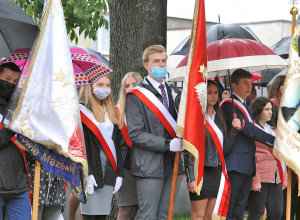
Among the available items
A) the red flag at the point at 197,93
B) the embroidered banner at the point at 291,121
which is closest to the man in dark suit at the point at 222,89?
the embroidered banner at the point at 291,121

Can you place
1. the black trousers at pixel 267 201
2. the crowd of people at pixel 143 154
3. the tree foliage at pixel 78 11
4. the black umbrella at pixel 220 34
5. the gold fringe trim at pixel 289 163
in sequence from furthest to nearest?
the black umbrella at pixel 220 34 → the black trousers at pixel 267 201 → the tree foliage at pixel 78 11 → the gold fringe trim at pixel 289 163 → the crowd of people at pixel 143 154

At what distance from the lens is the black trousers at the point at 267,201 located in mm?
7488

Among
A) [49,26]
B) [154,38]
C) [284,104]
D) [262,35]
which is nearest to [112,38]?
[154,38]

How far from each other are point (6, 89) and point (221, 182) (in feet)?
8.61

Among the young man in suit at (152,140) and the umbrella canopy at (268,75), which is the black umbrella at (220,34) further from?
the umbrella canopy at (268,75)

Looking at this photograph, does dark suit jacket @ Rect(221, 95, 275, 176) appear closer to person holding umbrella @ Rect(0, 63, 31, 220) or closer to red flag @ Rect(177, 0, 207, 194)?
red flag @ Rect(177, 0, 207, 194)

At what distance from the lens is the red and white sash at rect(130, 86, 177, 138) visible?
6.32m

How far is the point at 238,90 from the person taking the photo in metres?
7.22

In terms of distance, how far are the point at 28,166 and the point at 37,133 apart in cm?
97

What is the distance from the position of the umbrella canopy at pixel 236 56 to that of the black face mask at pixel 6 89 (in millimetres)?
2269

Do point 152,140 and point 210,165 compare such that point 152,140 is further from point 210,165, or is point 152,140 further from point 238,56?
point 238,56

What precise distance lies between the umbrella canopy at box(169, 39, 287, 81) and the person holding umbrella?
2.33 m

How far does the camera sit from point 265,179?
Answer: 7.56 meters

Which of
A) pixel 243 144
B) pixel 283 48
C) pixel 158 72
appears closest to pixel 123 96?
pixel 158 72
